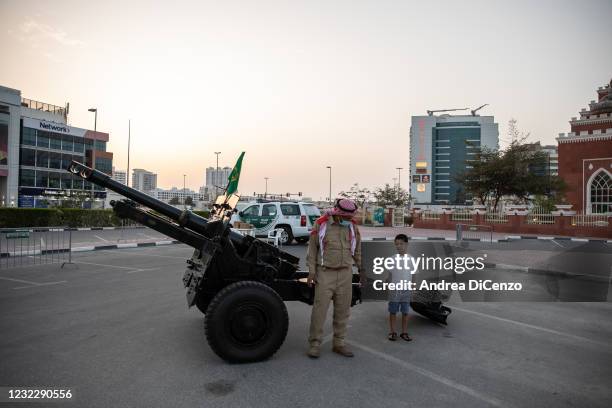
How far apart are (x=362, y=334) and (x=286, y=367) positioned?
155 cm

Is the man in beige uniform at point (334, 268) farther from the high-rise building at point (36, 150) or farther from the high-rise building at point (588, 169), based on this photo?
the high-rise building at point (36, 150)

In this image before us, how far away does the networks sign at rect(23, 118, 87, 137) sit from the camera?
64750mm

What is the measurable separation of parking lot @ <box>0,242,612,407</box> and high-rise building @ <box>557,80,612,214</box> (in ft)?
106

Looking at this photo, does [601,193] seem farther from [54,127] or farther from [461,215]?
[54,127]

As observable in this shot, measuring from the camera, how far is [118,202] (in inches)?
180

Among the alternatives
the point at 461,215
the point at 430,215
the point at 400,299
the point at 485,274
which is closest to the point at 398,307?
the point at 400,299

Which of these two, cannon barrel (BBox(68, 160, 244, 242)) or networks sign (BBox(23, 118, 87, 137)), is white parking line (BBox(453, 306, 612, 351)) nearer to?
cannon barrel (BBox(68, 160, 244, 242))

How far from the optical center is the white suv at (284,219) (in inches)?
639

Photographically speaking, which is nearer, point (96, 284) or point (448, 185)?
point (96, 284)

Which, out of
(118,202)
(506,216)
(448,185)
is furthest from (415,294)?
(448,185)

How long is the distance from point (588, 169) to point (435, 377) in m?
37.8

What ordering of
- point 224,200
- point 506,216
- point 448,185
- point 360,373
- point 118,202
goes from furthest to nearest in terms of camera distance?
point 448,185 < point 506,216 < point 224,200 < point 118,202 < point 360,373

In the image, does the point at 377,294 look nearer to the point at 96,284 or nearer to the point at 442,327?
the point at 442,327

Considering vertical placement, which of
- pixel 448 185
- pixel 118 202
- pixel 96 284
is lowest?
pixel 96 284
